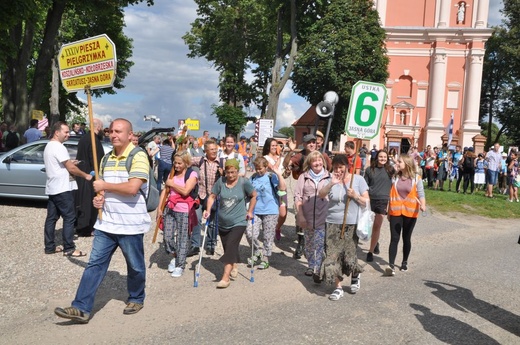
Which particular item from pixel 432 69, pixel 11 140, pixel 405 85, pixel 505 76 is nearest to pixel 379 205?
pixel 11 140

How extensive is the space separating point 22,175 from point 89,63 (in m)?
5.44

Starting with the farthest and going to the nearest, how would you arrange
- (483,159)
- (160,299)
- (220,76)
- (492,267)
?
(220,76) < (483,159) < (492,267) < (160,299)

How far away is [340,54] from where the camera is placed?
131 ft

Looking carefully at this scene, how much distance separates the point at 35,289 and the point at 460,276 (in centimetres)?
591

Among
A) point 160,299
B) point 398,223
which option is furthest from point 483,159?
point 160,299

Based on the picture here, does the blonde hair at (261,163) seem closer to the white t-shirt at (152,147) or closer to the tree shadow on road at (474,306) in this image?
the tree shadow on road at (474,306)

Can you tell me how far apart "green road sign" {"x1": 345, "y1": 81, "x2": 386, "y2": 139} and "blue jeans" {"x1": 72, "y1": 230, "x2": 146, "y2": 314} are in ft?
10.2

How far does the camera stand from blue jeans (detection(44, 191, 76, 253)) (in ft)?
23.1

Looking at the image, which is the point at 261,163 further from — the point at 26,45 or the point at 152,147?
the point at 26,45

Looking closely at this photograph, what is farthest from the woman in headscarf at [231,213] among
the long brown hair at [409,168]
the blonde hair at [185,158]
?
the long brown hair at [409,168]

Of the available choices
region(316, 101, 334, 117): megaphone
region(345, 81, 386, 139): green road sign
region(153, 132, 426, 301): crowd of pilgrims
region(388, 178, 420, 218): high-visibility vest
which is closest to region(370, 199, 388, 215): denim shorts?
region(153, 132, 426, 301): crowd of pilgrims

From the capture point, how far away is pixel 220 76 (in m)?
42.5

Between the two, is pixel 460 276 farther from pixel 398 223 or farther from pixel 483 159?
pixel 483 159

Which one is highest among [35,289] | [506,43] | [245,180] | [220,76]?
[506,43]
